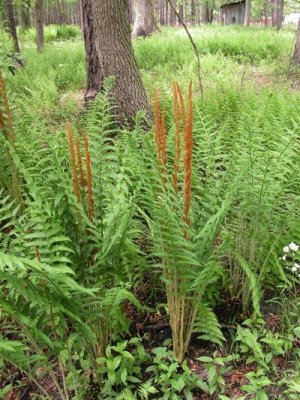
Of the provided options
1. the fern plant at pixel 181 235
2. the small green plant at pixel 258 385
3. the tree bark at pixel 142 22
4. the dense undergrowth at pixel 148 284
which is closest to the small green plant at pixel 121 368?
the dense undergrowth at pixel 148 284

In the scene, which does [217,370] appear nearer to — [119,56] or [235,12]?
[119,56]

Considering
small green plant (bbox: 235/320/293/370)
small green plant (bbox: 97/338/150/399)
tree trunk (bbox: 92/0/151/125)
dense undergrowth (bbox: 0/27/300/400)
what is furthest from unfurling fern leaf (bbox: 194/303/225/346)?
tree trunk (bbox: 92/0/151/125)

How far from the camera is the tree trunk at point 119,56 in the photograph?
3.94 metres

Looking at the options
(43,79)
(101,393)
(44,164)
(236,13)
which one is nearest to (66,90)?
(43,79)

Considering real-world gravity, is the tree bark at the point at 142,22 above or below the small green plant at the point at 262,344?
above

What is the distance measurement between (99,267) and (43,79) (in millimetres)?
5559

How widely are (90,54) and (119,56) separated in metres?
0.68

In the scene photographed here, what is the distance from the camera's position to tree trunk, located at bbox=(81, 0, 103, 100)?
4348mm

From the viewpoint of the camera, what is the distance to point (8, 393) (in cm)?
199

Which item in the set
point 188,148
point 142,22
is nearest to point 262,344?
point 188,148

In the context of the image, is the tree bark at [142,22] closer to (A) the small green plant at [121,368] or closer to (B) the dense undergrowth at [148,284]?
(B) the dense undergrowth at [148,284]

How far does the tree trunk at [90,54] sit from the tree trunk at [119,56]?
0.33 meters

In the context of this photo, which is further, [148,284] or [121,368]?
[148,284]

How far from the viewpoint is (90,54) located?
461 centimetres
